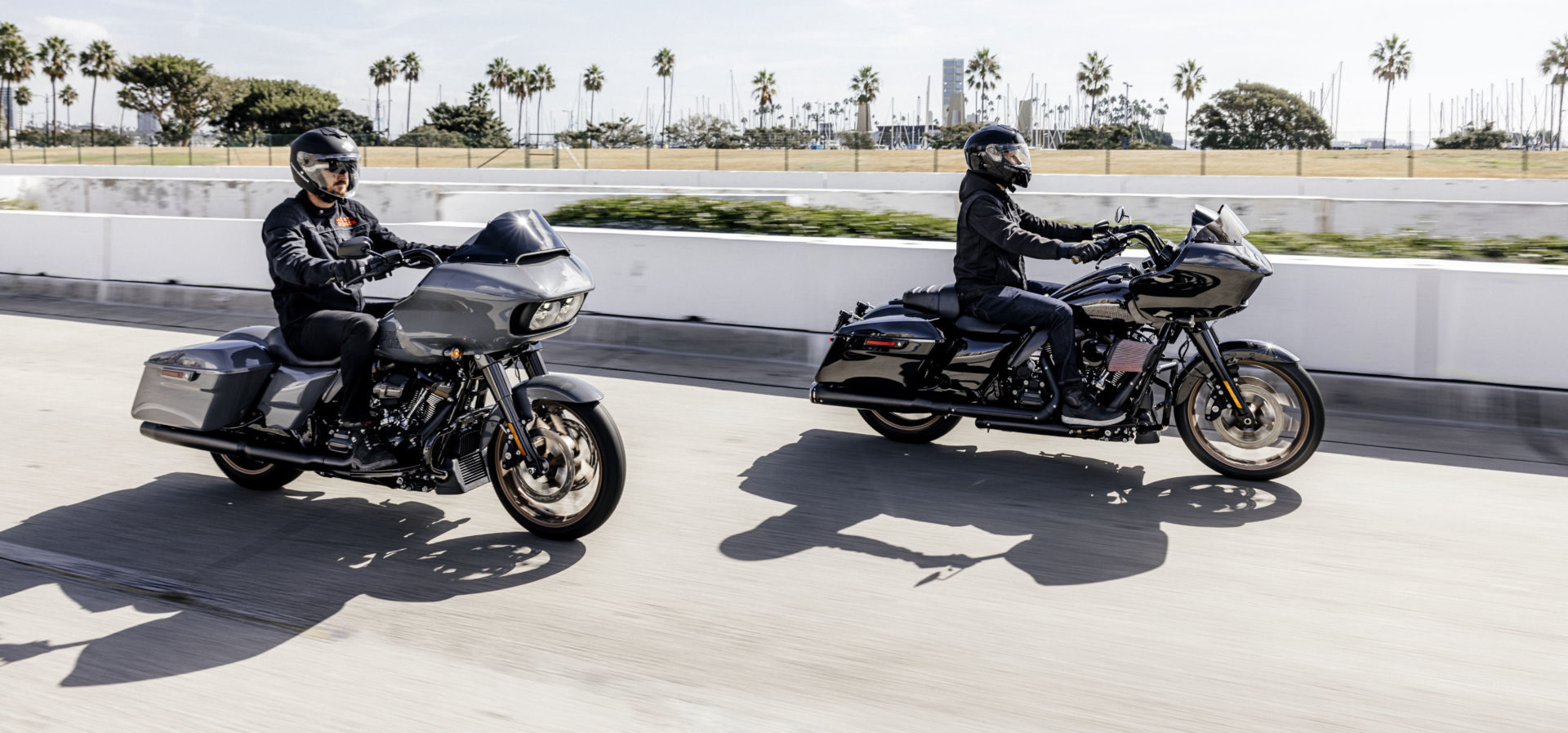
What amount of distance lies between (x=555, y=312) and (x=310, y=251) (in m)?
1.22

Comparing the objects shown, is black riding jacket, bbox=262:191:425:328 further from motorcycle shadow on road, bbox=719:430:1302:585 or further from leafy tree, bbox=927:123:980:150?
leafy tree, bbox=927:123:980:150

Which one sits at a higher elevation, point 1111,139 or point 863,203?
point 1111,139

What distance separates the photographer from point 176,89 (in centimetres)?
9400

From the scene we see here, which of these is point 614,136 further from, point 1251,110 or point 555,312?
point 555,312

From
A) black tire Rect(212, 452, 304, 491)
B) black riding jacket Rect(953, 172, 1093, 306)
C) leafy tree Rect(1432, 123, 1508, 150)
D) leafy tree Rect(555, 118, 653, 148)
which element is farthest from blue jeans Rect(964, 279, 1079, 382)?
leafy tree Rect(555, 118, 653, 148)

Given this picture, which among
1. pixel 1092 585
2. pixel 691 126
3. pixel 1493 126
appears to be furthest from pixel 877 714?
pixel 1493 126

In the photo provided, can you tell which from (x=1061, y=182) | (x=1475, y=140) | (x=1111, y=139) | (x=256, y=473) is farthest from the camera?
(x=1111, y=139)

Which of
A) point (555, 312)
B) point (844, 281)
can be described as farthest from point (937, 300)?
point (844, 281)

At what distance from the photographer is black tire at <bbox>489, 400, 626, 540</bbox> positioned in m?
4.81

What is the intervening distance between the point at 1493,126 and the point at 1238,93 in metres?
14.1

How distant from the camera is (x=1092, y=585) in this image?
465cm

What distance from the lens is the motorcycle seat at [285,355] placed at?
17.5 feet

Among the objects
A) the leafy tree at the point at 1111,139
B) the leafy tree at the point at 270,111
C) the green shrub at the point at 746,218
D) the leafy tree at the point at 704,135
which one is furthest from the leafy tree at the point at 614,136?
the green shrub at the point at 746,218

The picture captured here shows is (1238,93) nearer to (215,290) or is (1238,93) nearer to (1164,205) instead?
(1164,205)
